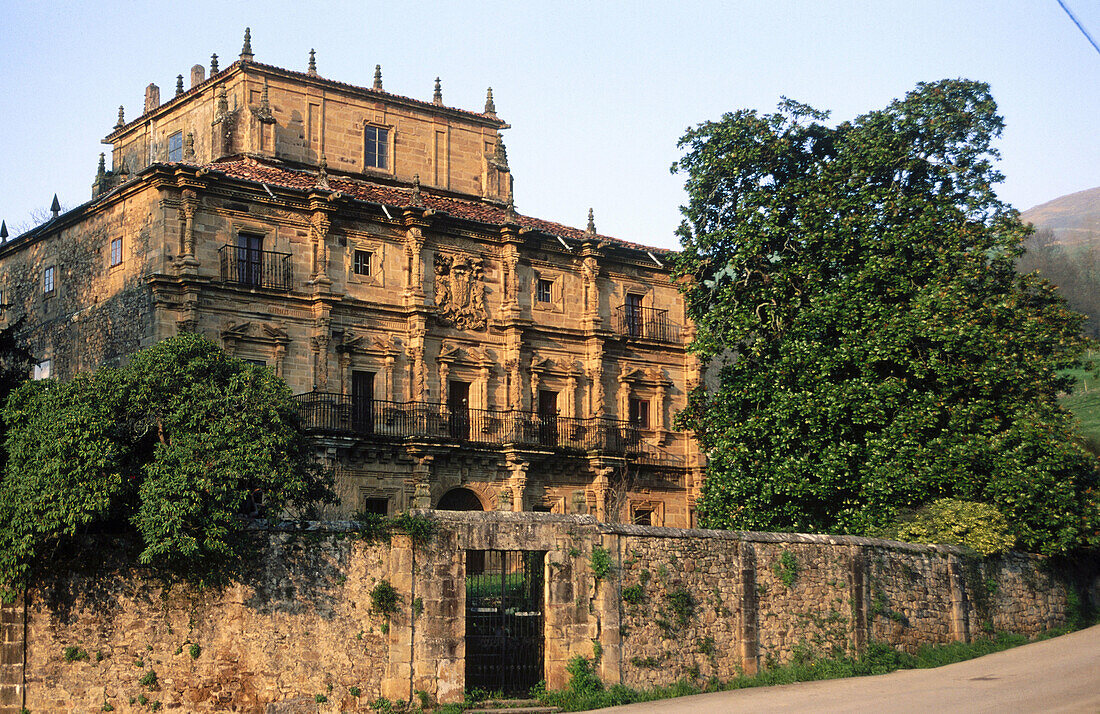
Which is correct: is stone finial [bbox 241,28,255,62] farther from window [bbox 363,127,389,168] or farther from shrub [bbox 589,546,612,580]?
shrub [bbox 589,546,612,580]

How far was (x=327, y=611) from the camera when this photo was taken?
666 inches

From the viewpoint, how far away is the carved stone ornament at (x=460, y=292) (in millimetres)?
37188

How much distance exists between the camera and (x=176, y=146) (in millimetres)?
42219

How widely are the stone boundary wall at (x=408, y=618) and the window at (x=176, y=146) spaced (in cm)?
2809

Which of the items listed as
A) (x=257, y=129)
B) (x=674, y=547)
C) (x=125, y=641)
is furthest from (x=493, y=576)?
(x=257, y=129)

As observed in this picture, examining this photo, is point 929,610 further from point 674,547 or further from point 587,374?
point 587,374

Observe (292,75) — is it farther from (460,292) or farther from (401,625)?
(401,625)

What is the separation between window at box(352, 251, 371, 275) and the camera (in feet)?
117

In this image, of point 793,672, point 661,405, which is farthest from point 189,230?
point 793,672

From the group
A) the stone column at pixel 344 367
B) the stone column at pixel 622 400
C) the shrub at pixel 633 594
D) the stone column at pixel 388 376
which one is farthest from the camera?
the stone column at pixel 622 400

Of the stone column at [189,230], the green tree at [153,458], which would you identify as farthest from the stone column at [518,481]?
the green tree at [153,458]

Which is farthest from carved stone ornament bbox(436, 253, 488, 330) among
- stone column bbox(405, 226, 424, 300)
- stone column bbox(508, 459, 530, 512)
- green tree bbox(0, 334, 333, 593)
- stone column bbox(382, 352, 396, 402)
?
green tree bbox(0, 334, 333, 593)

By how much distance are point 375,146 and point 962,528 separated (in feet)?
80.5

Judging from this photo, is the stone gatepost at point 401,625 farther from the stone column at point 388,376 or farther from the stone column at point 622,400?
the stone column at point 622,400
